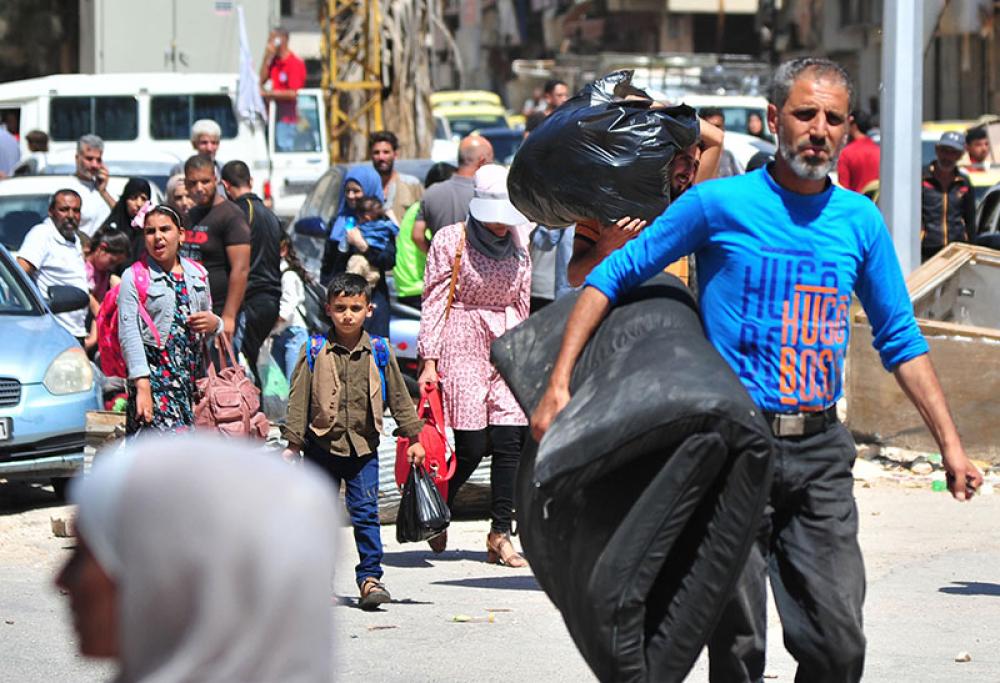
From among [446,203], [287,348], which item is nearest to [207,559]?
[446,203]

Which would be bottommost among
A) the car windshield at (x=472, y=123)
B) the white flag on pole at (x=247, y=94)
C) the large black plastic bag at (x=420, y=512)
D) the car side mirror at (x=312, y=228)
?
the large black plastic bag at (x=420, y=512)

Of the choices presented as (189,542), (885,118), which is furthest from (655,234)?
(885,118)

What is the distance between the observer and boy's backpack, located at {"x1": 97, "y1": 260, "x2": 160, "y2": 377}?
27.7ft

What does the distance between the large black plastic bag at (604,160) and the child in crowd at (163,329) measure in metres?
2.70

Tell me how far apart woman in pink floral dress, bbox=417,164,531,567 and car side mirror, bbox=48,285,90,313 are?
9.14 ft

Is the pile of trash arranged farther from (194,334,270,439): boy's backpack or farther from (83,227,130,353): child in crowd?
(83,227,130,353): child in crowd

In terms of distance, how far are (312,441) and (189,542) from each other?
5.80 m

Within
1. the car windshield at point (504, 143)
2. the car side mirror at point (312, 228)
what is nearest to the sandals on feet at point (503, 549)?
the car side mirror at point (312, 228)

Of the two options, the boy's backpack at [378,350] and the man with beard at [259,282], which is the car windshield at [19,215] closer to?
the man with beard at [259,282]

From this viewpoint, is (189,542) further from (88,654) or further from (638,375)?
(638,375)

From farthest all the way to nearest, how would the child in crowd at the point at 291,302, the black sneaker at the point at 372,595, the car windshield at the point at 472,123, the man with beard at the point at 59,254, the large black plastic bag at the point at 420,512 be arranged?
the car windshield at the point at 472,123 → the man with beard at the point at 59,254 → the child in crowd at the point at 291,302 → the large black plastic bag at the point at 420,512 → the black sneaker at the point at 372,595

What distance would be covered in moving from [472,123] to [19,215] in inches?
870

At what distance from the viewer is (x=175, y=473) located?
205cm

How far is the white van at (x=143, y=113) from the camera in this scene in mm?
23844
